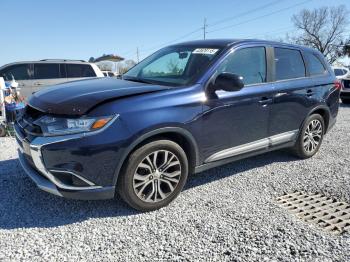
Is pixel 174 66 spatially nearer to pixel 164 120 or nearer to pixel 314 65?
pixel 164 120

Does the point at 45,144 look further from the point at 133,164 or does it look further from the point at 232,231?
the point at 232,231

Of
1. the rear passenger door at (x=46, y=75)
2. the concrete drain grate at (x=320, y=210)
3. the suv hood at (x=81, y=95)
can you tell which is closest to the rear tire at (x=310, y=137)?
the concrete drain grate at (x=320, y=210)

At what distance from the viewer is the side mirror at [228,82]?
370 cm

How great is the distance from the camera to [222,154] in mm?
4078

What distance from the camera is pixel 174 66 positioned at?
4348 millimetres

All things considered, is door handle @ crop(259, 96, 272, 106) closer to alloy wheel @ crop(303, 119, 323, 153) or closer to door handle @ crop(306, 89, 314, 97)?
door handle @ crop(306, 89, 314, 97)

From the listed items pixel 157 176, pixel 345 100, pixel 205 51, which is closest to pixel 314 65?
pixel 205 51

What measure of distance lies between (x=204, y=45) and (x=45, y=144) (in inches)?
91.8

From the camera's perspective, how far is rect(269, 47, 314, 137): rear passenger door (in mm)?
4645

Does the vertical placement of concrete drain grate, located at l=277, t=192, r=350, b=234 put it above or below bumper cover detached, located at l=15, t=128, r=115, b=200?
below

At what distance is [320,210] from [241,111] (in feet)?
4.56

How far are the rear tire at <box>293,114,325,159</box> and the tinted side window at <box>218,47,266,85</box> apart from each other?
1309 millimetres

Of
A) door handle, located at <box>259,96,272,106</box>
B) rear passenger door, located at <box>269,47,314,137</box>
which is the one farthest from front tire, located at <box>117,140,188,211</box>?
rear passenger door, located at <box>269,47,314,137</box>

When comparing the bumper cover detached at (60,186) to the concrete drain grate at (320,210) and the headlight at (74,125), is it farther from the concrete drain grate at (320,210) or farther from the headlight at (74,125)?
the concrete drain grate at (320,210)
